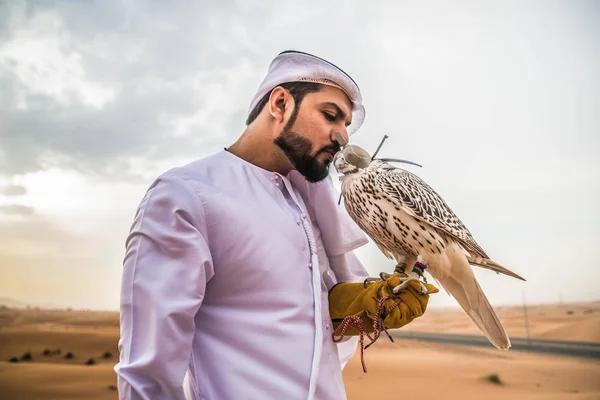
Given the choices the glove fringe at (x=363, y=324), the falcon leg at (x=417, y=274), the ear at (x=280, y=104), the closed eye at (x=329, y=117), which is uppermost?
the ear at (x=280, y=104)

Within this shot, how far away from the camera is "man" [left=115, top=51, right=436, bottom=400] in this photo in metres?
1.08

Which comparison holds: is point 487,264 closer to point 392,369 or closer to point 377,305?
point 377,305

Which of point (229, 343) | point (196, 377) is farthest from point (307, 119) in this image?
point (196, 377)

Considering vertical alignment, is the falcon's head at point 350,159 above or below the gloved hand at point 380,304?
above

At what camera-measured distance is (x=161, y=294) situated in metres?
1.07

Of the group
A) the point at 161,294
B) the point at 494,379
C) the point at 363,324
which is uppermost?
the point at 161,294

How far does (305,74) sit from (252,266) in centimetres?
63

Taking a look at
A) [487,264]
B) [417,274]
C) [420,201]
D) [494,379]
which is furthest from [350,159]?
Answer: [494,379]

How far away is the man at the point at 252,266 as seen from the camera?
1080 mm

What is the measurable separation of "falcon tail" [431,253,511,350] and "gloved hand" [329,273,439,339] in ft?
0.78

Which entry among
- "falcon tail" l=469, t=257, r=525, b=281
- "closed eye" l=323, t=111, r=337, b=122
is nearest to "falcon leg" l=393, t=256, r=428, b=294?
"falcon tail" l=469, t=257, r=525, b=281

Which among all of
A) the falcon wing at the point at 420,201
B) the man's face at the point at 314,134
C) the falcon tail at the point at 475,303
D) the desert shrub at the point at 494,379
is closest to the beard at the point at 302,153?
the man's face at the point at 314,134

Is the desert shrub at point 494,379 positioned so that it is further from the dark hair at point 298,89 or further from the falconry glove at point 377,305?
the dark hair at point 298,89

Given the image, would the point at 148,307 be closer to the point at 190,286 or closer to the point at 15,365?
the point at 190,286
